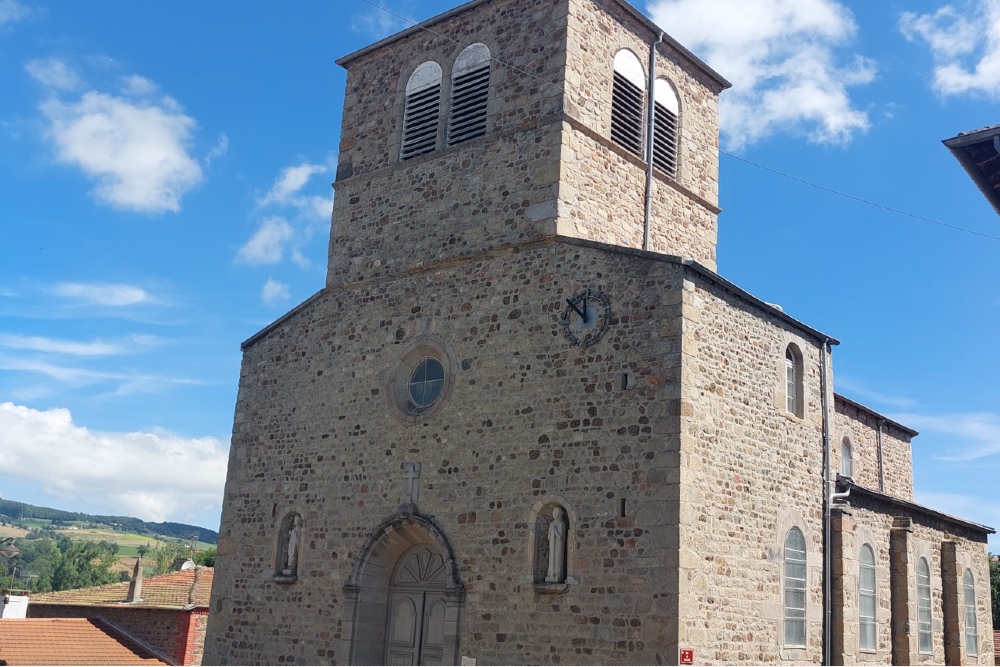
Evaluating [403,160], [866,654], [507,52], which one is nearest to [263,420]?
[403,160]

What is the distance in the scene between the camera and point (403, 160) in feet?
56.7

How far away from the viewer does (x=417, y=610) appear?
1474 cm

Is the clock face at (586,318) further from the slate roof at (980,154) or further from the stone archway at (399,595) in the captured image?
the slate roof at (980,154)

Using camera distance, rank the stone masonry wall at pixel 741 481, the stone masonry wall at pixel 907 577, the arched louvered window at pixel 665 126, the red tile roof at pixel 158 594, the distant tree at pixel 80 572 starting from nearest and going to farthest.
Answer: the stone masonry wall at pixel 741 481 < the stone masonry wall at pixel 907 577 < the arched louvered window at pixel 665 126 < the red tile roof at pixel 158 594 < the distant tree at pixel 80 572

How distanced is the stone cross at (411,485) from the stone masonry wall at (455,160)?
11.4 ft

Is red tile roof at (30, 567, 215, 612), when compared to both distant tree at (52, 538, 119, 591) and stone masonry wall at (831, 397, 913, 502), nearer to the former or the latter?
stone masonry wall at (831, 397, 913, 502)

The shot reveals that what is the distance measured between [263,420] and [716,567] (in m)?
8.65

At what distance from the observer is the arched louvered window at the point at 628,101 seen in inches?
657

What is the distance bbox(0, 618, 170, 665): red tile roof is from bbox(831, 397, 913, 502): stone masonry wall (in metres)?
15.3

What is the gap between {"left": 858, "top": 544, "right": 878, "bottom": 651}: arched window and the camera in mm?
14906

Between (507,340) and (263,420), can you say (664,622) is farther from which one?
(263,420)

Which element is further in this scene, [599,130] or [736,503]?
[599,130]

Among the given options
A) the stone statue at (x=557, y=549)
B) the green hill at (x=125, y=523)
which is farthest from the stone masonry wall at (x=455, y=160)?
the green hill at (x=125, y=523)

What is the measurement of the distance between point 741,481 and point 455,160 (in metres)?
7.17
